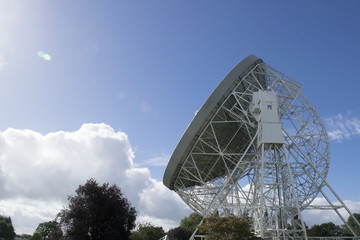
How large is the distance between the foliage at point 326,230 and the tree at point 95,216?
50.7 m

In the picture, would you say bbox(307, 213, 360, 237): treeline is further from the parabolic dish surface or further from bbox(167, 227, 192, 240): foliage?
the parabolic dish surface

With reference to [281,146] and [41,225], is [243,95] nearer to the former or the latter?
[281,146]

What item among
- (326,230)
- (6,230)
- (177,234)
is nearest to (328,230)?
(326,230)

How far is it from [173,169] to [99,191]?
630cm

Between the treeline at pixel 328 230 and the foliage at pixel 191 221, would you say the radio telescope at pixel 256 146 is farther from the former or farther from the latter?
the foliage at pixel 191 221

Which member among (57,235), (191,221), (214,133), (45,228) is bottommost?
(57,235)

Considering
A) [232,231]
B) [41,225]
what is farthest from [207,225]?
[41,225]

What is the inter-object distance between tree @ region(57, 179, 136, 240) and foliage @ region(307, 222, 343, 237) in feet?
166

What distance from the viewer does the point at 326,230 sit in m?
63.8

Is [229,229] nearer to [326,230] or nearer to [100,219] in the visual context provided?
[100,219]

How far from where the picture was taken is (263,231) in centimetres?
1892

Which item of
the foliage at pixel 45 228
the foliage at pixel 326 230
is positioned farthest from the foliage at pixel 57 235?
the foliage at pixel 45 228

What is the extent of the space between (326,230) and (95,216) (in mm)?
58216

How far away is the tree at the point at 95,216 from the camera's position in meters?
21.7
